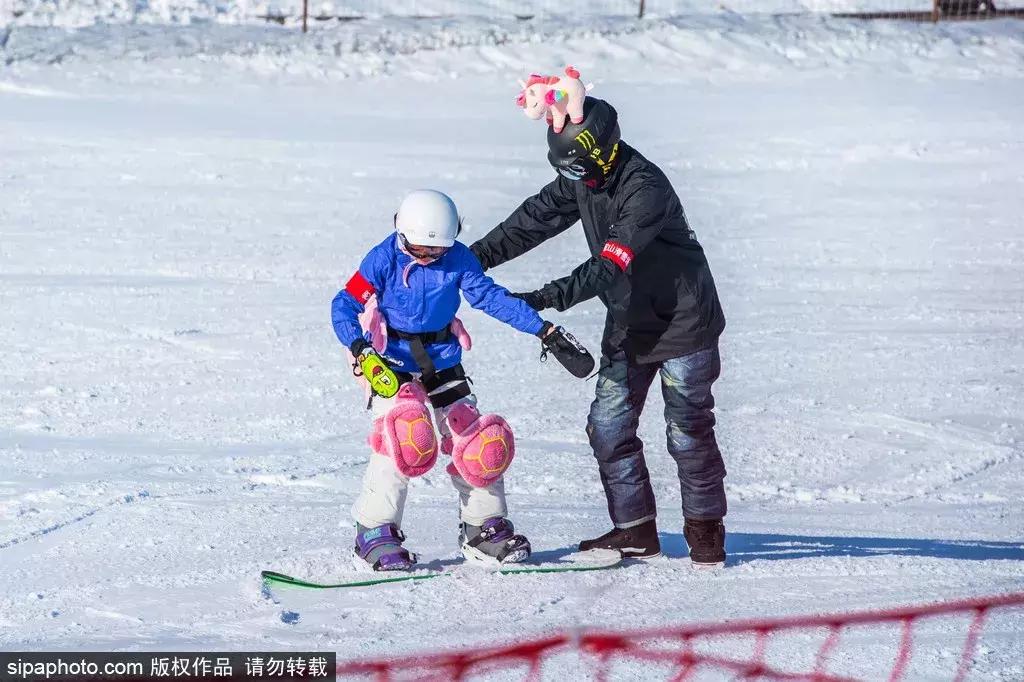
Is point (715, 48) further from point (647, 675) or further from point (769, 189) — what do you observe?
point (647, 675)

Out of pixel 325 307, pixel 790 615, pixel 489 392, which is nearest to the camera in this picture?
pixel 790 615

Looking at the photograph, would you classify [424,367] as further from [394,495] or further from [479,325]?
[479,325]

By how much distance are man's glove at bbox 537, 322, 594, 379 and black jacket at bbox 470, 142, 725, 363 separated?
18 cm

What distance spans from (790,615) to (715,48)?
16.3 meters

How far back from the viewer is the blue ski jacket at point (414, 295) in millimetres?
4684

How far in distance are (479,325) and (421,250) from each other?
17.7 feet

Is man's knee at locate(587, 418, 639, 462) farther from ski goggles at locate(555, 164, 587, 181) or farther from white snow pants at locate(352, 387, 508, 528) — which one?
ski goggles at locate(555, 164, 587, 181)

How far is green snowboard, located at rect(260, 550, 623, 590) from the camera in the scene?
4.75m

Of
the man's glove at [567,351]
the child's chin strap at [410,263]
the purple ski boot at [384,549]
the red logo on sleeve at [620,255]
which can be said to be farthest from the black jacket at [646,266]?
the purple ski boot at [384,549]

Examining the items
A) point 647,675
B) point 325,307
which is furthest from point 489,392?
point 647,675

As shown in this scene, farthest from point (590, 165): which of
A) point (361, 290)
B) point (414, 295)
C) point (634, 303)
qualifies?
point (361, 290)

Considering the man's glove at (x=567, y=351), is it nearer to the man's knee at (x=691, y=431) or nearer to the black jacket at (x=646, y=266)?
the black jacket at (x=646, y=266)

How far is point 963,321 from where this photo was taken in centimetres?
1041

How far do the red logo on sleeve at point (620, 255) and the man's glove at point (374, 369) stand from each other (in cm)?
87
